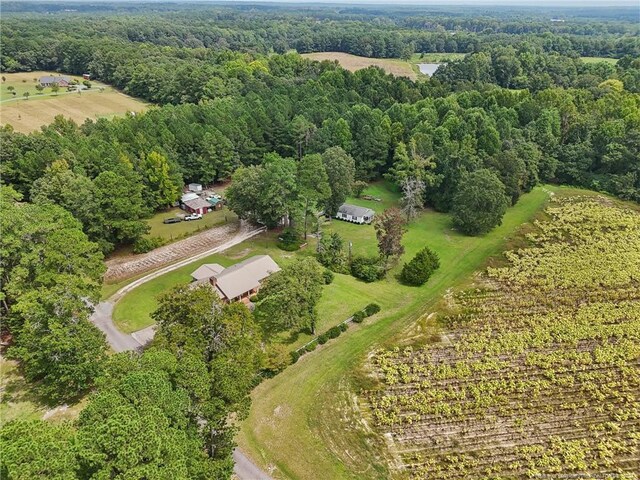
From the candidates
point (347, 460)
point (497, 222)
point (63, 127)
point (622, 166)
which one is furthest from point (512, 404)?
point (63, 127)

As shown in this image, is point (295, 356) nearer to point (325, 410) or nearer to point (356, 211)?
point (325, 410)

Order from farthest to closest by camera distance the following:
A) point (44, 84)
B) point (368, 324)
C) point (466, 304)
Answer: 1. point (44, 84)
2. point (466, 304)
3. point (368, 324)

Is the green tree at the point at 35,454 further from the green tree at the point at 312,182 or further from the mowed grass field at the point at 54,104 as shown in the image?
the mowed grass field at the point at 54,104

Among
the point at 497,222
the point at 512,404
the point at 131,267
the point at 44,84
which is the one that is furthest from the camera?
the point at 44,84

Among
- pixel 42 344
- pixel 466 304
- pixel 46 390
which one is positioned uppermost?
pixel 42 344

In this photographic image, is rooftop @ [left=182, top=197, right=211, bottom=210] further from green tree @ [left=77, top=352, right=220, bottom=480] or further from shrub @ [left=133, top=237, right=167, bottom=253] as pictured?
green tree @ [left=77, top=352, right=220, bottom=480]

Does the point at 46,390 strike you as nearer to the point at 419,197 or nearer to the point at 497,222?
the point at 419,197

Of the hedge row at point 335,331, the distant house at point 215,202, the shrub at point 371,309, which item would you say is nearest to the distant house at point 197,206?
the distant house at point 215,202

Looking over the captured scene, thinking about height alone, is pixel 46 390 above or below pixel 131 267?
above
